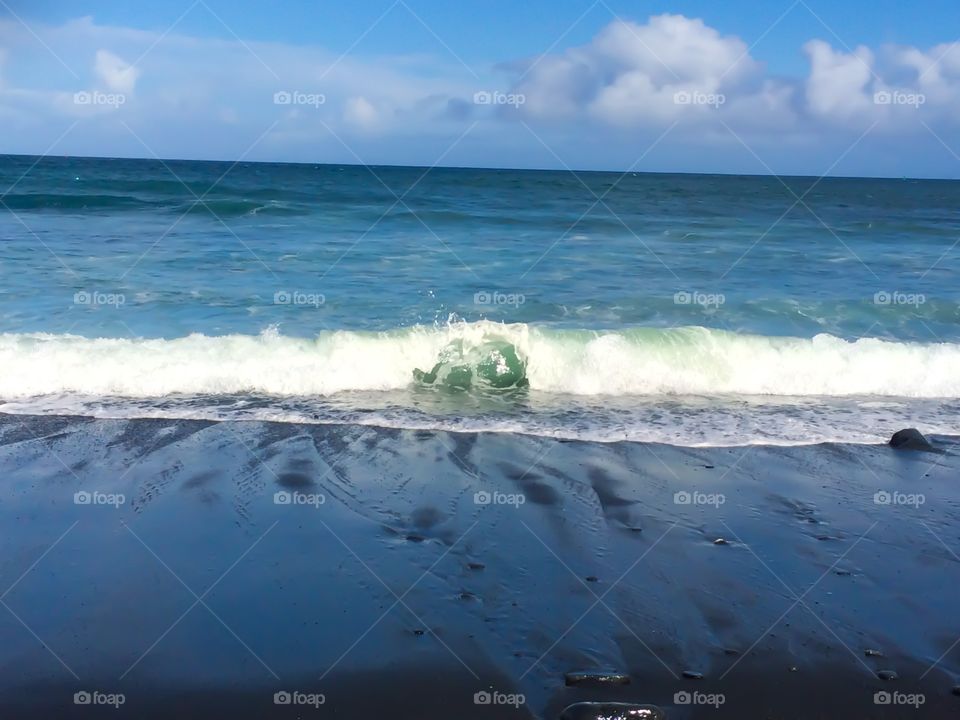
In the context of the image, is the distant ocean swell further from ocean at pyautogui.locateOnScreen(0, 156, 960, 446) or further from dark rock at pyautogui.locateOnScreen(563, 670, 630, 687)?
dark rock at pyautogui.locateOnScreen(563, 670, 630, 687)

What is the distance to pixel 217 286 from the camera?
628 inches

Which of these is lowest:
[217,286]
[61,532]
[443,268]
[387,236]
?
[61,532]

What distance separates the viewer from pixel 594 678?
459 centimetres

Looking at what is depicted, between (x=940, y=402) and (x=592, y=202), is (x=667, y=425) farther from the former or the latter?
(x=592, y=202)

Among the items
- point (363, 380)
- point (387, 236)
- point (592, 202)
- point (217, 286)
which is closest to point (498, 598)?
Result: point (363, 380)

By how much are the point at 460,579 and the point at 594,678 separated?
1.41 m

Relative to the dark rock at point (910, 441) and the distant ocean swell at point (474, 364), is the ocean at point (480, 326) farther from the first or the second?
the dark rock at point (910, 441)

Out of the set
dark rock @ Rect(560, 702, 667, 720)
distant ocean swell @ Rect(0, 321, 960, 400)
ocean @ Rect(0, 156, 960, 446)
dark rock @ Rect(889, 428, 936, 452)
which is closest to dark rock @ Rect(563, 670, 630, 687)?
dark rock @ Rect(560, 702, 667, 720)

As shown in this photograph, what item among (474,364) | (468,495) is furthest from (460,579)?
(474,364)

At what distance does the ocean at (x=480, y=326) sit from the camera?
10.2m

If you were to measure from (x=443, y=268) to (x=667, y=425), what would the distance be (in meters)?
10.1

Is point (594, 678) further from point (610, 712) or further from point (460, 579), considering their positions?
point (460, 579)

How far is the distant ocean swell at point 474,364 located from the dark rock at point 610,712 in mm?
6998

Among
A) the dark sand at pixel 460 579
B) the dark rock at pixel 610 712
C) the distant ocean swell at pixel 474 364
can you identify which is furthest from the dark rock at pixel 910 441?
the dark rock at pixel 610 712
